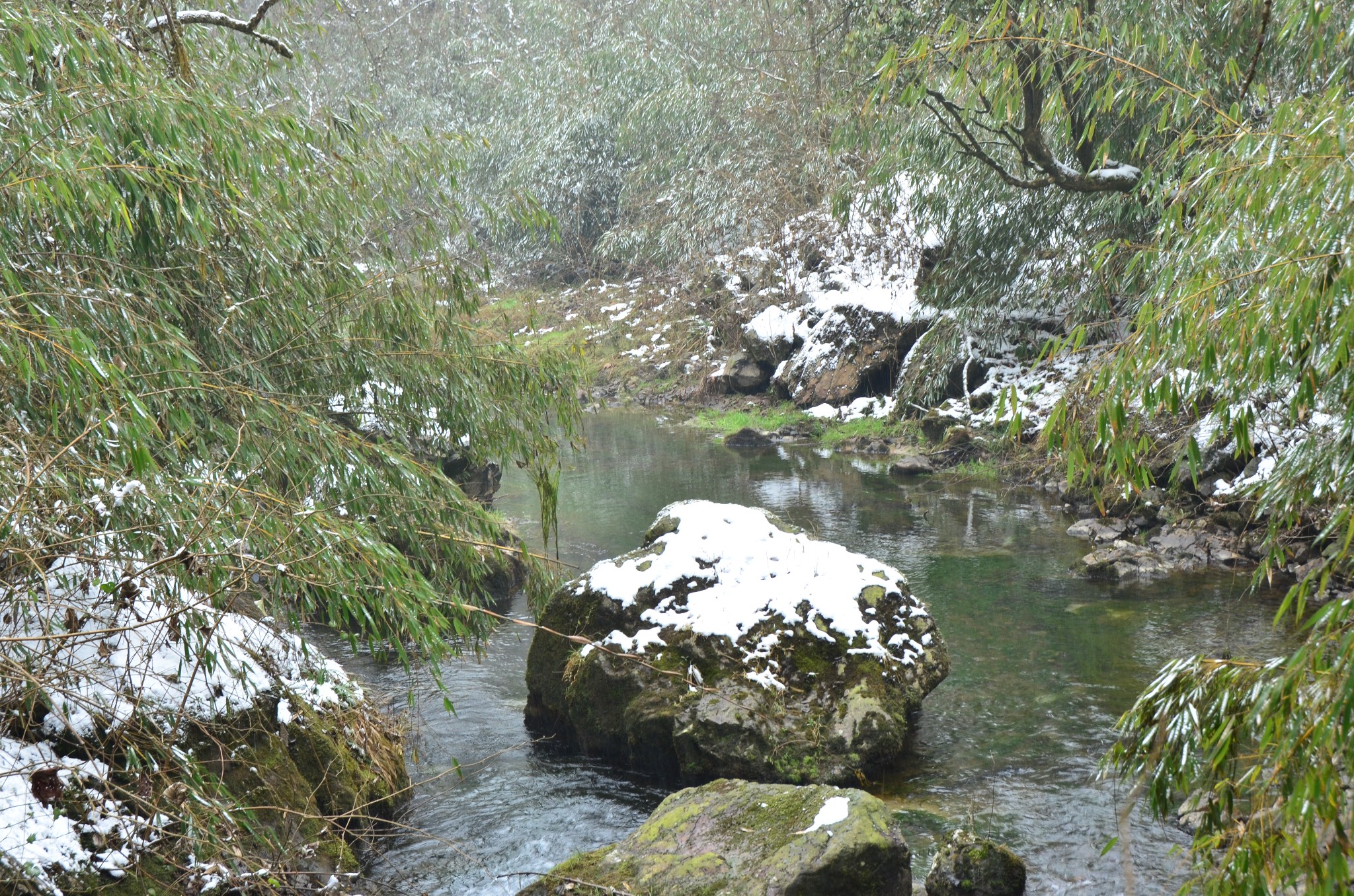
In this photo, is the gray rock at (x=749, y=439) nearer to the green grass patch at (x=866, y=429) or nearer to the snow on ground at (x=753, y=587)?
the green grass patch at (x=866, y=429)

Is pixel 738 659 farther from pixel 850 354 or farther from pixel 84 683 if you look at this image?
pixel 850 354

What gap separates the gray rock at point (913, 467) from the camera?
14.6 m

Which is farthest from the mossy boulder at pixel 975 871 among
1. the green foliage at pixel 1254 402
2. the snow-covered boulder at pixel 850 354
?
the snow-covered boulder at pixel 850 354

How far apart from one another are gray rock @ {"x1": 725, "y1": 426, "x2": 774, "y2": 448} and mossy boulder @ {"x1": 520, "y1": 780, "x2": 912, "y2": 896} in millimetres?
13594

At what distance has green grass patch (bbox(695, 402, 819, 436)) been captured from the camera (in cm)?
1898

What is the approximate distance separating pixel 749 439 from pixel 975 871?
13923mm

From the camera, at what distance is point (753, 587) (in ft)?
21.0

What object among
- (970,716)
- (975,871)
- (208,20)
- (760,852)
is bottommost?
(970,716)

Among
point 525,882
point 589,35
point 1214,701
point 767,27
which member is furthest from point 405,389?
point 589,35

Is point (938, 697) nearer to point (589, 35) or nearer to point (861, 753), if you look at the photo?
point (861, 753)

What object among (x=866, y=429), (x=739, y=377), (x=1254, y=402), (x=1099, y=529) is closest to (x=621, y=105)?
(x=739, y=377)

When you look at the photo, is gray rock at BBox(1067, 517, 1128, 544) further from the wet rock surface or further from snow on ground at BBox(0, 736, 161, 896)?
snow on ground at BBox(0, 736, 161, 896)

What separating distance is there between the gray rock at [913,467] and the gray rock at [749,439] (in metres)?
3.29

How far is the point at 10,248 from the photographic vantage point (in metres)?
3.67
